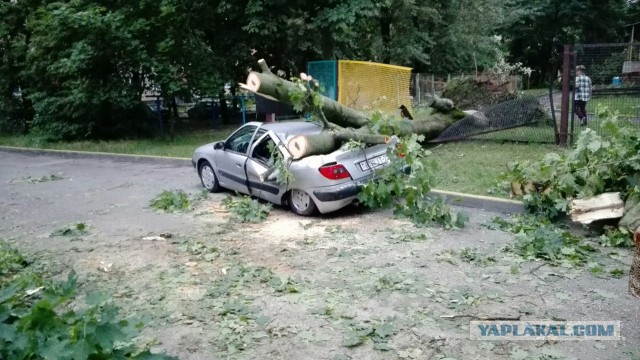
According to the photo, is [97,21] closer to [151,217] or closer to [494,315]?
[151,217]

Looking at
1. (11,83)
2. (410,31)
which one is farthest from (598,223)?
(410,31)

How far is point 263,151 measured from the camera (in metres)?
8.16

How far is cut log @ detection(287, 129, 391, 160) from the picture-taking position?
290 inches

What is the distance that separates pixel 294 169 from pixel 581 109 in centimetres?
766

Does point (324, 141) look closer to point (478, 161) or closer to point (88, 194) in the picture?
point (478, 161)

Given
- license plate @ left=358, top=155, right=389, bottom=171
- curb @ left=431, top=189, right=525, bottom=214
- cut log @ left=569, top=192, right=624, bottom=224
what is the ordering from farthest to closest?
license plate @ left=358, top=155, right=389, bottom=171 < curb @ left=431, top=189, right=525, bottom=214 < cut log @ left=569, top=192, right=624, bottom=224

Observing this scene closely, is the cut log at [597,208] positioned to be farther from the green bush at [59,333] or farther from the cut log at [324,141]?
the green bush at [59,333]

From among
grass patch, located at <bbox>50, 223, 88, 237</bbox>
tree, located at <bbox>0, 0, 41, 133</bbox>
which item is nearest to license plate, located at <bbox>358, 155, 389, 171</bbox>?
grass patch, located at <bbox>50, 223, 88, 237</bbox>

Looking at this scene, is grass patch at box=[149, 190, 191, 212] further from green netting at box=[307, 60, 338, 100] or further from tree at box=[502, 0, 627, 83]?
tree at box=[502, 0, 627, 83]

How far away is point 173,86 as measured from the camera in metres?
16.6

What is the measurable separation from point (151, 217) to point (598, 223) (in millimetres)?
6095

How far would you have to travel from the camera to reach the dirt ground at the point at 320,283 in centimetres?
391

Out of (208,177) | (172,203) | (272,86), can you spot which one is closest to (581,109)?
(272,86)

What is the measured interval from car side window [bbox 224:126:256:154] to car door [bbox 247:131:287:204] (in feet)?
1.09
